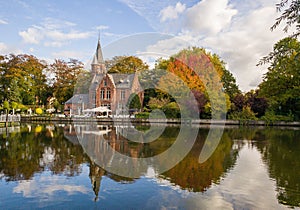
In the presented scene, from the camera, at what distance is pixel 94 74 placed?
4697 centimetres

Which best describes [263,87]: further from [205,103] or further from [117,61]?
[117,61]

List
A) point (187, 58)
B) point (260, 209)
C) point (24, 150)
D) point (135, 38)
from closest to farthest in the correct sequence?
point (260, 209) < point (24, 150) < point (135, 38) < point (187, 58)

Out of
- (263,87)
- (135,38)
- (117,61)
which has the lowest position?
(263,87)

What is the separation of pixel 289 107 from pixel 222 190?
28950 millimetres

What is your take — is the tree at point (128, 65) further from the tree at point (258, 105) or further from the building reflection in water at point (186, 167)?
the building reflection in water at point (186, 167)

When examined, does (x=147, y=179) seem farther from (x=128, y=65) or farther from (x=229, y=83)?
(x=128, y=65)

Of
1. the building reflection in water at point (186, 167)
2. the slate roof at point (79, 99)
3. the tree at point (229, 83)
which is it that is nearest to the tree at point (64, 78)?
the slate roof at point (79, 99)

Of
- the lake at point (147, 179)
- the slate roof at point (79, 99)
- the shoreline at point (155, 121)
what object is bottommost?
the lake at point (147, 179)

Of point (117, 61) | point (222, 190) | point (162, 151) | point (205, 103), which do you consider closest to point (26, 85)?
point (117, 61)

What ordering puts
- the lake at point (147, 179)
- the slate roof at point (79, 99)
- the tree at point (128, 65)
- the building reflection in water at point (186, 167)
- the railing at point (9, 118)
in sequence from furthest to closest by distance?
1. the tree at point (128, 65)
2. the slate roof at point (79, 99)
3. the railing at point (9, 118)
4. the building reflection in water at point (186, 167)
5. the lake at point (147, 179)

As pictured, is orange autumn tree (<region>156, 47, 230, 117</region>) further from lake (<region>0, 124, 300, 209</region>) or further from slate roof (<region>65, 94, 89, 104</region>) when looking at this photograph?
lake (<region>0, 124, 300, 209</region>)

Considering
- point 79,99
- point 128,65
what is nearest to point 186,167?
point 79,99

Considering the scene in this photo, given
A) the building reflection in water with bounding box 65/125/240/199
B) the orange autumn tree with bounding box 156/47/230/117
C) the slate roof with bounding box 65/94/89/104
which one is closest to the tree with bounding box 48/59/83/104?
the slate roof with bounding box 65/94/89/104

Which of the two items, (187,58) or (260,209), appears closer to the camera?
(260,209)
